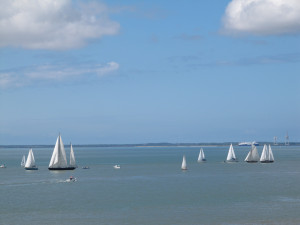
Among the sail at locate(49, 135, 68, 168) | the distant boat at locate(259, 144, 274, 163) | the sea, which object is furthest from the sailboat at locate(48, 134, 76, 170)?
the distant boat at locate(259, 144, 274, 163)

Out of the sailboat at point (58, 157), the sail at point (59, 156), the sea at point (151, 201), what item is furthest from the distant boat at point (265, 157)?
the sail at point (59, 156)

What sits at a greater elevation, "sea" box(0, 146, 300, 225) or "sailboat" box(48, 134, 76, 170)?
"sailboat" box(48, 134, 76, 170)

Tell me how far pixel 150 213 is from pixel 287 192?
104 feet

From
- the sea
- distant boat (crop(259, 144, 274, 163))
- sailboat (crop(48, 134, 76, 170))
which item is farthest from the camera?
distant boat (crop(259, 144, 274, 163))

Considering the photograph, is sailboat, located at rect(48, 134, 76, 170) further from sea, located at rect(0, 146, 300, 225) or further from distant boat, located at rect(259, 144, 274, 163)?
distant boat, located at rect(259, 144, 274, 163)

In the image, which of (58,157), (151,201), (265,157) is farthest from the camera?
(265,157)

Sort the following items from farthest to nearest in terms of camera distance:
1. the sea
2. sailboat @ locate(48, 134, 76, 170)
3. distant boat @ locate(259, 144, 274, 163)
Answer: distant boat @ locate(259, 144, 274, 163)
sailboat @ locate(48, 134, 76, 170)
the sea

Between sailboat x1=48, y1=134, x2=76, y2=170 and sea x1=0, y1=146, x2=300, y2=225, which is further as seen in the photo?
sailboat x1=48, y1=134, x2=76, y2=170

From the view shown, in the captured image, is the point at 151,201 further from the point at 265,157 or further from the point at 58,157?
the point at 265,157

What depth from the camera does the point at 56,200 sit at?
268 feet

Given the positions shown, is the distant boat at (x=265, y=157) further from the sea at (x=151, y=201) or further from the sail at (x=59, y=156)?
the sail at (x=59, y=156)

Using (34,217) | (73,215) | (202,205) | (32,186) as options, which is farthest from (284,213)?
(32,186)

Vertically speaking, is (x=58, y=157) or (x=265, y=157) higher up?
(x=265, y=157)

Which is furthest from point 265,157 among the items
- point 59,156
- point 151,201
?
point 151,201
